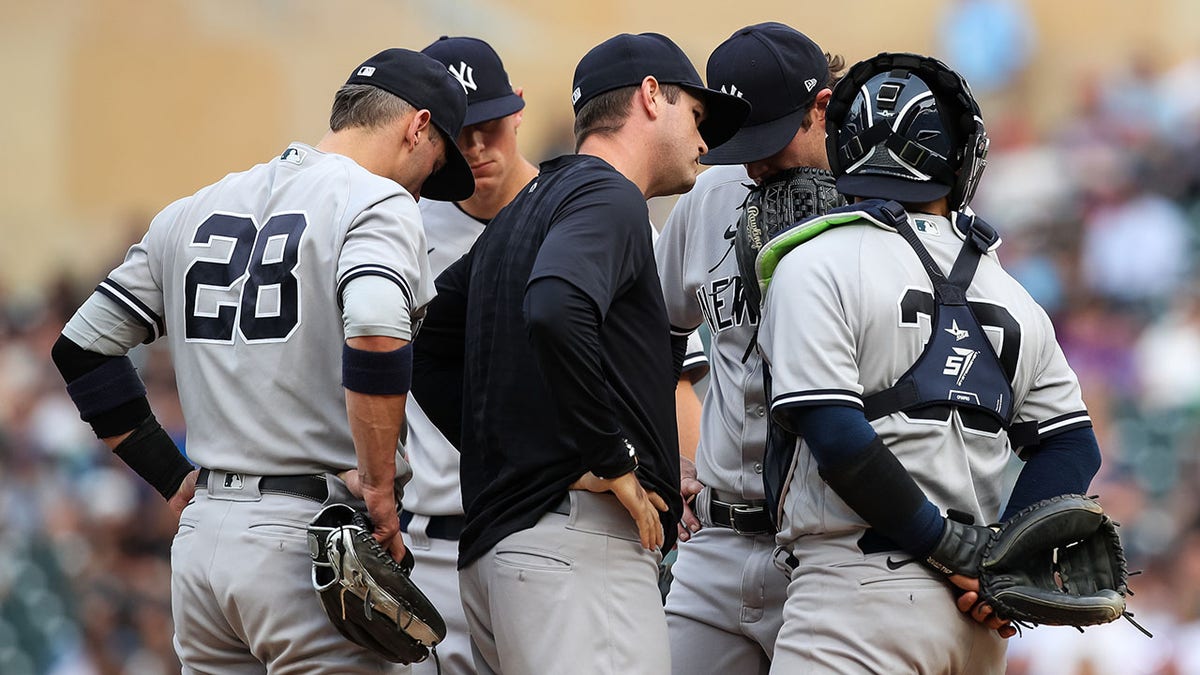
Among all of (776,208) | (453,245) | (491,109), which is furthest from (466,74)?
(776,208)

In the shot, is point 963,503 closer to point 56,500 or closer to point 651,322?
point 651,322

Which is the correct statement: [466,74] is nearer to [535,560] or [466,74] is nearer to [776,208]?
[776,208]

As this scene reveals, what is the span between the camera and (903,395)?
2969mm

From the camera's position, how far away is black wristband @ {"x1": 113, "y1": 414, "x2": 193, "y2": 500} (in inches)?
143

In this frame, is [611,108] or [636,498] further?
[611,108]

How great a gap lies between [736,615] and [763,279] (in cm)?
96

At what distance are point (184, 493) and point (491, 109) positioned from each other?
150cm

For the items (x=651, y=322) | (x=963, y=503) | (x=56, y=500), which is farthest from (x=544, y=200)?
(x=56, y=500)

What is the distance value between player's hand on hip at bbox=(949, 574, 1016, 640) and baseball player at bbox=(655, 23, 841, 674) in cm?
68

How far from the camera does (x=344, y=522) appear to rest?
128 inches

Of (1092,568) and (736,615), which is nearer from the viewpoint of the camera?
(1092,568)

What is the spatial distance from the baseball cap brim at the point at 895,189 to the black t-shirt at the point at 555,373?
0.46 meters

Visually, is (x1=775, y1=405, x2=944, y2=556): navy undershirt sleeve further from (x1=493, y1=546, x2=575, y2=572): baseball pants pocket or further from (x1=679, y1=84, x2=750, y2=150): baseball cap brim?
(x1=679, y1=84, x2=750, y2=150): baseball cap brim

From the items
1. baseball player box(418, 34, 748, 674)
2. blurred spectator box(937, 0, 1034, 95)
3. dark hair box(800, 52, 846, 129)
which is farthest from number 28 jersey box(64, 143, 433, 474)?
blurred spectator box(937, 0, 1034, 95)
